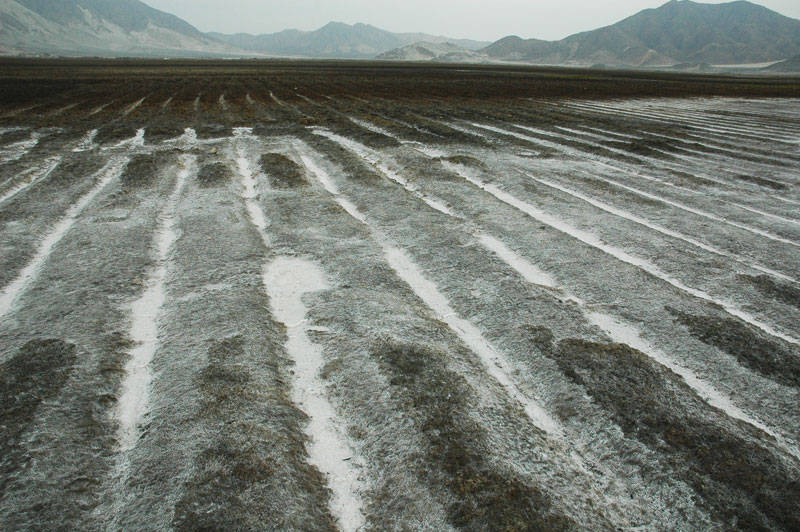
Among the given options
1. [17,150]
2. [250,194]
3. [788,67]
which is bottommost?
[788,67]

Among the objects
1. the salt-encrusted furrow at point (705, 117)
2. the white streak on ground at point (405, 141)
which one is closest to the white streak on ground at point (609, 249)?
the white streak on ground at point (405, 141)

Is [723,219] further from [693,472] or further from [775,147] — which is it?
[775,147]

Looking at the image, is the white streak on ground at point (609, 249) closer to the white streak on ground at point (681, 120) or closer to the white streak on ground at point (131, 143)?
the white streak on ground at point (131, 143)

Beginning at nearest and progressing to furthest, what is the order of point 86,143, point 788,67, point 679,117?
point 86,143 < point 679,117 < point 788,67

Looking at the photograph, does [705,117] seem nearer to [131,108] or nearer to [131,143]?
[131,143]

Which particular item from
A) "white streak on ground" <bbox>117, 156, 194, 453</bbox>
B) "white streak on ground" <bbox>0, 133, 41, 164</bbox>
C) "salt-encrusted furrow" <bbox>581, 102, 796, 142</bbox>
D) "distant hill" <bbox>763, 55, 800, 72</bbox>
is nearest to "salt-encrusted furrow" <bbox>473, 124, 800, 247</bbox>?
"salt-encrusted furrow" <bbox>581, 102, 796, 142</bbox>

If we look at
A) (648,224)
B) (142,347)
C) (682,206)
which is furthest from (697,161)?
(142,347)

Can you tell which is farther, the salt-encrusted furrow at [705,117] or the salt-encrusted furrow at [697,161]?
the salt-encrusted furrow at [705,117]

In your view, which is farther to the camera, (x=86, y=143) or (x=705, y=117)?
(x=705, y=117)
